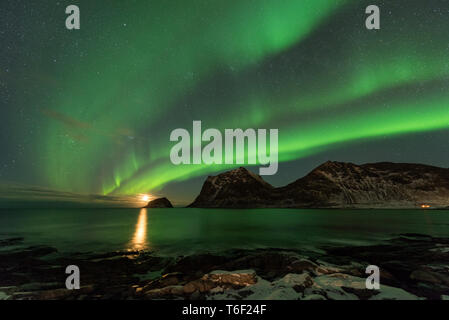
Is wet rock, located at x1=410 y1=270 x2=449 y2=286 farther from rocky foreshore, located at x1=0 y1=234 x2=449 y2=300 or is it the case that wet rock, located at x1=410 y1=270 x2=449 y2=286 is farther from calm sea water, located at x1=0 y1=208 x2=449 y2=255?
calm sea water, located at x1=0 y1=208 x2=449 y2=255

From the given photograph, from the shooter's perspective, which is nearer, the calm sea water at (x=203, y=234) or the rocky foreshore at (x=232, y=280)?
the rocky foreshore at (x=232, y=280)

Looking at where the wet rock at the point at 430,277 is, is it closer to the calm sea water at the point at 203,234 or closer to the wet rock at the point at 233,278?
the wet rock at the point at 233,278

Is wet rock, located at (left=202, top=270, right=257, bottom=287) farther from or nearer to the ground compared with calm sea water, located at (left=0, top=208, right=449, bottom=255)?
farther from the ground

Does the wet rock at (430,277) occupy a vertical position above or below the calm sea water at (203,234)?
above

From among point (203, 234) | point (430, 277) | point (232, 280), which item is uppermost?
point (232, 280)

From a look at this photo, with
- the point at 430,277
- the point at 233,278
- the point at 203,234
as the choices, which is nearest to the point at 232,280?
the point at 233,278

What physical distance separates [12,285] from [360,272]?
19459 mm

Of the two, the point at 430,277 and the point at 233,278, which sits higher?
the point at 233,278

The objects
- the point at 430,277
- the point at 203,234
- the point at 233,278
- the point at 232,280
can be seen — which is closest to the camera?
the point at 232,280

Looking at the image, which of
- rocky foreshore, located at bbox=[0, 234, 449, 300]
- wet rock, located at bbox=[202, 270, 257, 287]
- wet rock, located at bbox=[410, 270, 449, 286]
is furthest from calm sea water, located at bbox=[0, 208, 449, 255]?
wet rock, located at bbox=[410, 270, 449, 286]

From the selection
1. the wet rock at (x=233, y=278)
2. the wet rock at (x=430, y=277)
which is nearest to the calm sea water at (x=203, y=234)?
the wet rock at (x=233, y=278)

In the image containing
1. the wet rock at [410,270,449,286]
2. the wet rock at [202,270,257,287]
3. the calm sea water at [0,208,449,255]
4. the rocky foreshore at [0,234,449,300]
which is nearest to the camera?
the rocky foreshore at [0,234,449,300]

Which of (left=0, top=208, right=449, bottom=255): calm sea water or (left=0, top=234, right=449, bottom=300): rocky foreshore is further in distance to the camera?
(left=0, top=208, right=449, bottom=255): calm sea water

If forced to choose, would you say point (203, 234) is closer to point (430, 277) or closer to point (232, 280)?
point (232, 280)
